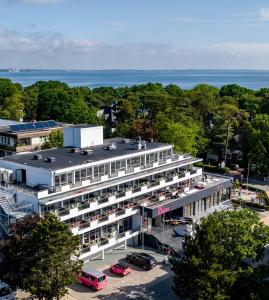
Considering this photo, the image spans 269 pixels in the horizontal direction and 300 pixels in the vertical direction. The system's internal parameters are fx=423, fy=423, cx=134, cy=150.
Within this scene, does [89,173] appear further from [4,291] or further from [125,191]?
[4,291]

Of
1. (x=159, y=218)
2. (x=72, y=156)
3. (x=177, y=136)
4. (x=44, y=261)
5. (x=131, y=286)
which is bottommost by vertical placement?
(x=131, y=286)

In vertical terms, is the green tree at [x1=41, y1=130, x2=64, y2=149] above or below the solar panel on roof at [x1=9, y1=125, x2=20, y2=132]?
below

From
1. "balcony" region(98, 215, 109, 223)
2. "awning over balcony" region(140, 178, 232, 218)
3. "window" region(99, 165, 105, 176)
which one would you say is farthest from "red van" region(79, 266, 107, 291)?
"window" region(99, 165, 105, 176)

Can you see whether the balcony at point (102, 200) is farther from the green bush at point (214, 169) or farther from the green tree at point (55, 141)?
the green bush at point (214, 169)

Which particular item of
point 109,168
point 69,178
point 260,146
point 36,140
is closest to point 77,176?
point 69,178

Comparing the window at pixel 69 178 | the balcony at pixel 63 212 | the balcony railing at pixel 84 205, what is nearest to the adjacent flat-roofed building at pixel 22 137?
the window at pixel 69 178

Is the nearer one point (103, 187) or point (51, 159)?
point (103, 187)

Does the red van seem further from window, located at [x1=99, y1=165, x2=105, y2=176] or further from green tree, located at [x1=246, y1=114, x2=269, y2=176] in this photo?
green tree, located at [x1=246, y1=114, x2=269, y2=176]

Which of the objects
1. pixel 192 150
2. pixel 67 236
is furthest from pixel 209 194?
pixel 67 236
